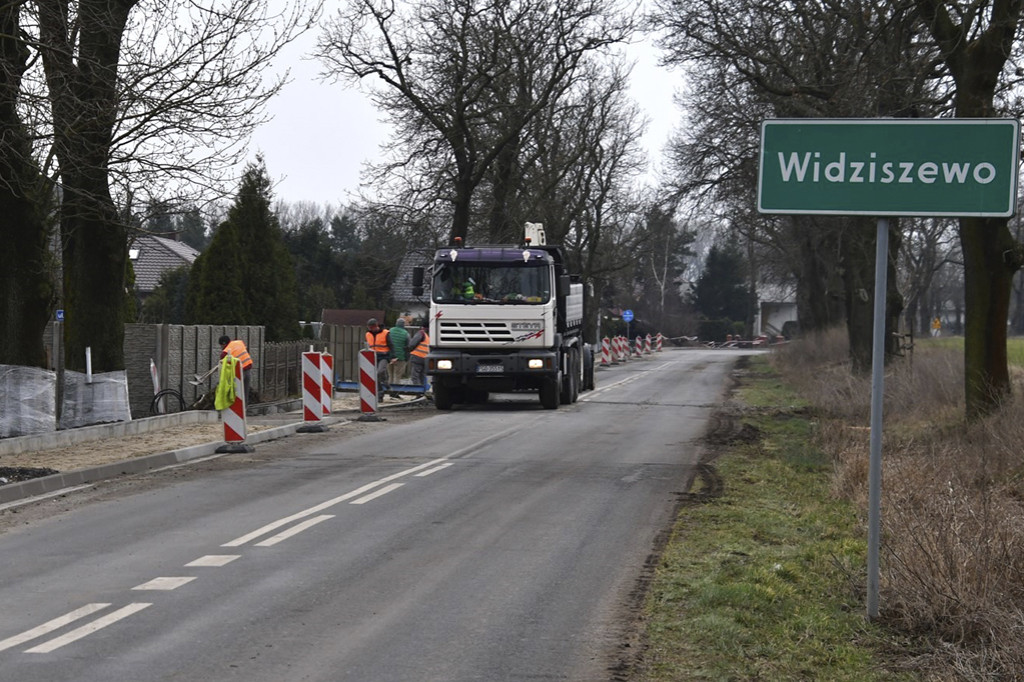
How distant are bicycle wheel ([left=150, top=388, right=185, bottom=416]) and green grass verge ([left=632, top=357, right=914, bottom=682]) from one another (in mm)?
12860

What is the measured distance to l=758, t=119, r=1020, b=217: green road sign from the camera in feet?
23.6

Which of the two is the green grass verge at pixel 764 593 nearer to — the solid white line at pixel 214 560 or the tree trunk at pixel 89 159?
the solid white line at pixel 214 560

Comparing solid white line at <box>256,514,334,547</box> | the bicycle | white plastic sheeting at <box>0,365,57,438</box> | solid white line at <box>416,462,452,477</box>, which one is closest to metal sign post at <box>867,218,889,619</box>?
solid white line at <box>256,514,334,547</box>

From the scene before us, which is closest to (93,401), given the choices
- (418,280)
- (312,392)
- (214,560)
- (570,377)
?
(312,392)

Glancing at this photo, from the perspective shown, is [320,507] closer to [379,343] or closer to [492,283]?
[492,283]

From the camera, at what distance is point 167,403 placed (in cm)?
2403

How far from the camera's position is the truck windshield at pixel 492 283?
80.7ft

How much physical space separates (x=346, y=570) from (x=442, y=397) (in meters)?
16.8

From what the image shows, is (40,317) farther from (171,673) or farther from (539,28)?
(539,28)

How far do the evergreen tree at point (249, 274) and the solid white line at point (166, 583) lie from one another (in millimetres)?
28521

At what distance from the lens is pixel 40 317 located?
17797mm

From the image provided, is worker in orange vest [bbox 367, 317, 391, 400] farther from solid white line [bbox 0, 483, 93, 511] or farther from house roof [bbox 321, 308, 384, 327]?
house roof [bbox 321, 308, 384, 327]

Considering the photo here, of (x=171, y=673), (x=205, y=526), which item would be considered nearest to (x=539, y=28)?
(x=205, y=526)

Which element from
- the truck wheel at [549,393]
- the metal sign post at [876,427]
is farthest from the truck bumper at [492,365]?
the metal sign post at [876,427]
